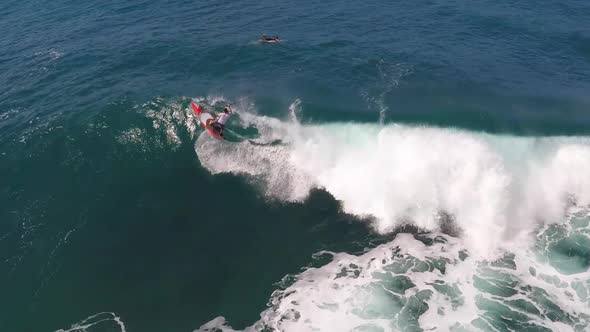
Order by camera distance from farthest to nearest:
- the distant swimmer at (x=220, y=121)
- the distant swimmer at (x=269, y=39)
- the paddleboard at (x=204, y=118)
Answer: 1. the distant swimmer at (x=269, y=39)
2. the paddleboard at (x=204, y=118)
3. the distant swimmer at (x=220, y=121)

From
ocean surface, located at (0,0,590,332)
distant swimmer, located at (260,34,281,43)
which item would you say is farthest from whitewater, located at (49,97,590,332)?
distant swimmer, located at (260,34,281,43)

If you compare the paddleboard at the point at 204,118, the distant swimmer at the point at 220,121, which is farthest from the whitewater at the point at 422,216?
the distant swimmer at the point at 220,121

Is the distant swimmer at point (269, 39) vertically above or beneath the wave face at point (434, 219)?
above

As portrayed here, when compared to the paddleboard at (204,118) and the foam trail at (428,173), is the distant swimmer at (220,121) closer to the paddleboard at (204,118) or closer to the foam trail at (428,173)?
the paddleboard at (204,118)

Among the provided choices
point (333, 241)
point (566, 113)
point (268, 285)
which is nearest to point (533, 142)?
point (566, 113)

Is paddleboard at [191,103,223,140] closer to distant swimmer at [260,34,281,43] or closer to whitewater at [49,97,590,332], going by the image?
whitewater at [49,97,590,332]

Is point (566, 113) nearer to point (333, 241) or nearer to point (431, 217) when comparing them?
point (431, 217)

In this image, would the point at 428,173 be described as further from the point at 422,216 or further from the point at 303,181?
the point at 303,181
